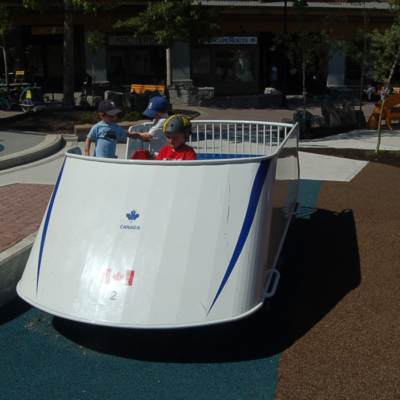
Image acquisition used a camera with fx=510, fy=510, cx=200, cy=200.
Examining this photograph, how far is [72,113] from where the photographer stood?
18203 mm

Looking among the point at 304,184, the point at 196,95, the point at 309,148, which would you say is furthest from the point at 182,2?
the point at 304,184

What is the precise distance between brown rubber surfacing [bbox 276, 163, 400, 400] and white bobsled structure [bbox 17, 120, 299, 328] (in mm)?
586

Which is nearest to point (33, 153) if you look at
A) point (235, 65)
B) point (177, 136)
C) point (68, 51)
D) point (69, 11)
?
point (177, 136)

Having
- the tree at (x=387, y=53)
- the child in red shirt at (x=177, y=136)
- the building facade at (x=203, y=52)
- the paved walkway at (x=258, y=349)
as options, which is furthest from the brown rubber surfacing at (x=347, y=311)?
the building facade at (x=203, y=52)

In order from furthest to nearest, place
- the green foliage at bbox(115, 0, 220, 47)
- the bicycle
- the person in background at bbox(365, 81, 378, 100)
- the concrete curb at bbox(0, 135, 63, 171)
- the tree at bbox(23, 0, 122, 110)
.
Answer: the person in background at bbox(365, 81, 378, 100), the bicycle, the green foliage at bbox(115, 0, 220, 47), the tree at bbox(23, 0, 122, 110), the concrete curb at bbox(0, 135, 63, 171)

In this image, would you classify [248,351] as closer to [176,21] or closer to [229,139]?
[229,139]

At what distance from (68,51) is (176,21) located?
420cm

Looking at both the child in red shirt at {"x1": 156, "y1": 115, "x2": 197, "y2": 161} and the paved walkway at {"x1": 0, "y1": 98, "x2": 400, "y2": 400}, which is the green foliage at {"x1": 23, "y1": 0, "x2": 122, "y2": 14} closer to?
the paved walkway at {"x1": 0, "y1": 98, "x2": 400, "y2": 400}

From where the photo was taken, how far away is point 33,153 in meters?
11.7

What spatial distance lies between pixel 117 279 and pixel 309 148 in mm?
10510

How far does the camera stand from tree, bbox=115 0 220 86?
19.5 metres

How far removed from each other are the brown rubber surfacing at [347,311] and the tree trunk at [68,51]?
544 inches

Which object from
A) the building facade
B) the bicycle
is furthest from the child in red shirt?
the building facade

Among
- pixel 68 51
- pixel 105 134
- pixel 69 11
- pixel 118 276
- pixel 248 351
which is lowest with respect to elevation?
pixel 248 351
